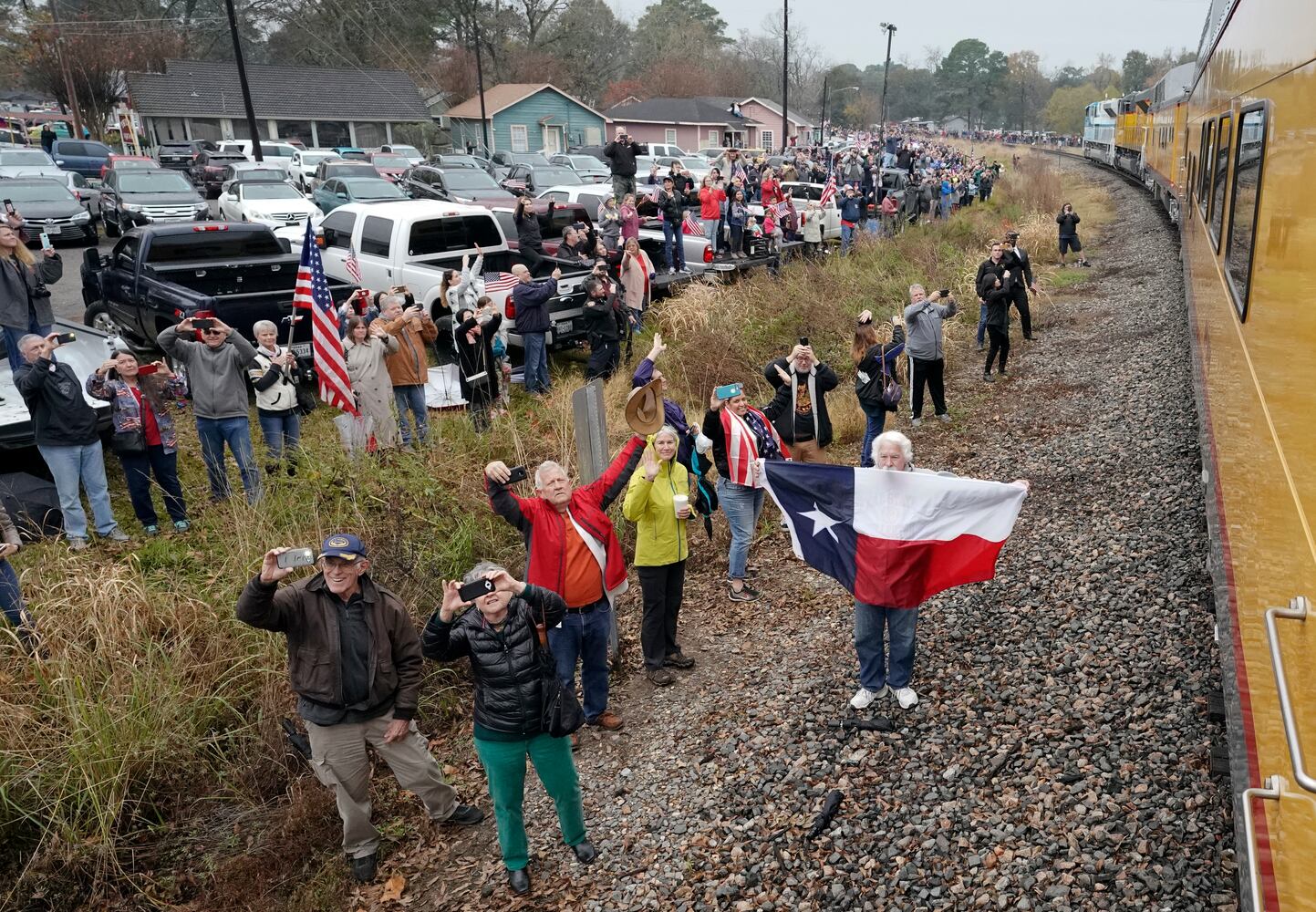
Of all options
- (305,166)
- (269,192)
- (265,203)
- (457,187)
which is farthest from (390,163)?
(265,203)

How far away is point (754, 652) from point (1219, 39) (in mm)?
9200

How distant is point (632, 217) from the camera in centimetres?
1692

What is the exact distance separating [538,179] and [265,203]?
707cm

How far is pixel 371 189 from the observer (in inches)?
883

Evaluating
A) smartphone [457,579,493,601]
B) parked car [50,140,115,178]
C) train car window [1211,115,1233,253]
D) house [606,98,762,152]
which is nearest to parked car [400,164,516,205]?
parked car [50,140,115,178]

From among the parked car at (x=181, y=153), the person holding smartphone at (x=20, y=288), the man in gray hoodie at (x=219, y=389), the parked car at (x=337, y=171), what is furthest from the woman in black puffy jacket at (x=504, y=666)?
the parked car at (x=181, y=153)

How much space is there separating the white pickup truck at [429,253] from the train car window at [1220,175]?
7.28 m

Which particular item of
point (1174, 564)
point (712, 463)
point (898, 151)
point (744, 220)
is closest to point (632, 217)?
point (744, 220)

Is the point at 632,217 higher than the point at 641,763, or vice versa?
the point at 632,217

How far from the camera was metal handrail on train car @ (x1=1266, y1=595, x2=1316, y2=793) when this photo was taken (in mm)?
2193

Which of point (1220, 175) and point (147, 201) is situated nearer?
point (1220, 175)

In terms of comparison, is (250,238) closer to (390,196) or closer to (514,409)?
(514,409)

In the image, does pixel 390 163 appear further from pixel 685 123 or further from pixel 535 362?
pixel 685 123

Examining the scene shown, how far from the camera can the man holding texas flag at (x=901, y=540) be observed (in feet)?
17.4
